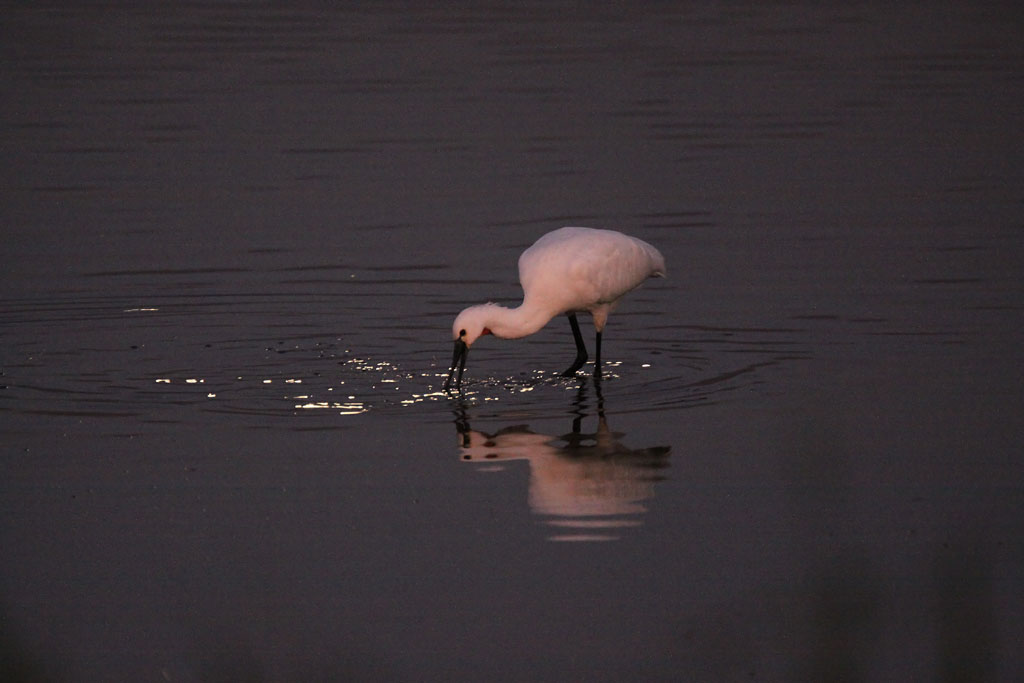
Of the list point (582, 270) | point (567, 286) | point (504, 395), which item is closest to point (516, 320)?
point (567, 286)

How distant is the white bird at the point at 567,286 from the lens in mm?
12961

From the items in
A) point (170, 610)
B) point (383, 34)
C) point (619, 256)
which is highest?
point (383, 34)

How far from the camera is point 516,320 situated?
13.2 m

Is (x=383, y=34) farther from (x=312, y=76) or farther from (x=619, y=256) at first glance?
(x=619, y=256)

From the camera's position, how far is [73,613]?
852 centimetres

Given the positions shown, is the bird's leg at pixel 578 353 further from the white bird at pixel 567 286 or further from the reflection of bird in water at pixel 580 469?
the reflection of bird in water at pixel 580 469

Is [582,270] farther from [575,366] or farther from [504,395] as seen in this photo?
[504,395]

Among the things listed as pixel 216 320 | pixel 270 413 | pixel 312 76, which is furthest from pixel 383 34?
pixel 270 413

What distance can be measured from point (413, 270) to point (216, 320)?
224cm

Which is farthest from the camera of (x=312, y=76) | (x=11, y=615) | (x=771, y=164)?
(x=312, y=76)

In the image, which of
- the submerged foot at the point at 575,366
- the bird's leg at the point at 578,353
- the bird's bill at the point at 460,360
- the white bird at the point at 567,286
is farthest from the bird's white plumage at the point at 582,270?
the bird's bill at the point at 460,360

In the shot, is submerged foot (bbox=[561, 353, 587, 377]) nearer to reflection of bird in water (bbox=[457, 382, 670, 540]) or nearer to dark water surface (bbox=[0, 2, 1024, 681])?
dark water surface (bbox=[0, 2, 1024, 681])

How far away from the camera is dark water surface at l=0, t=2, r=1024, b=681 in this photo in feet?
26.8

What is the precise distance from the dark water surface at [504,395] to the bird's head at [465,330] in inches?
7.8
